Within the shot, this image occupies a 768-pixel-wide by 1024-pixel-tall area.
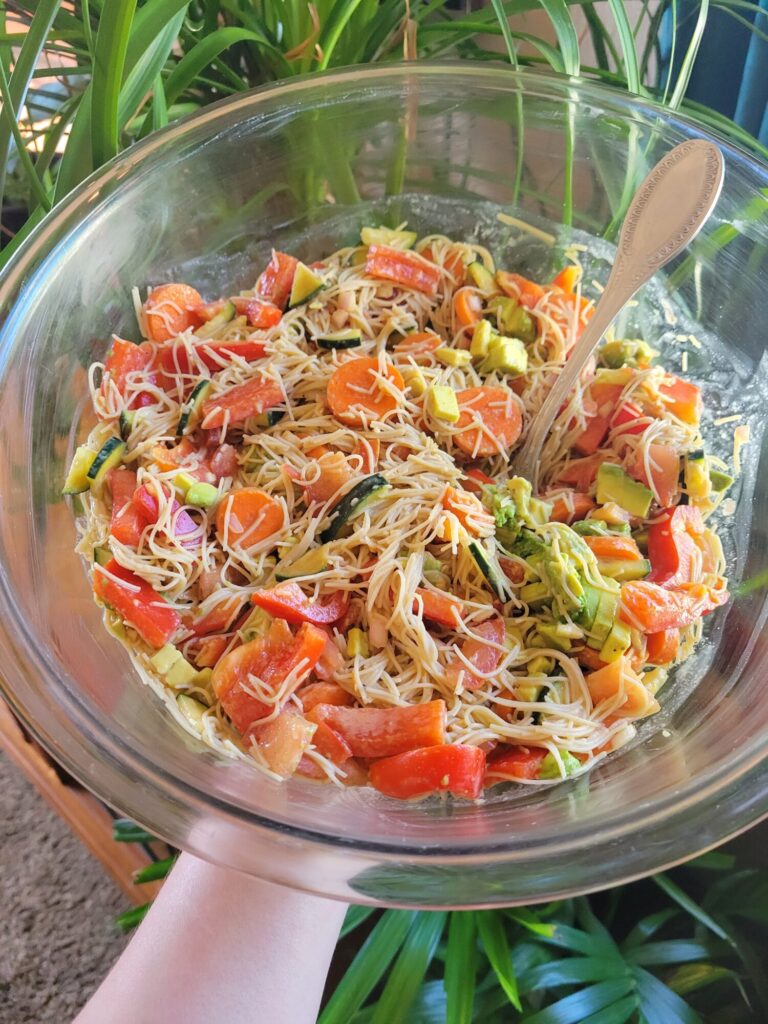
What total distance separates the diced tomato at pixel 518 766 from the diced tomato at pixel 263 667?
24 centimetres

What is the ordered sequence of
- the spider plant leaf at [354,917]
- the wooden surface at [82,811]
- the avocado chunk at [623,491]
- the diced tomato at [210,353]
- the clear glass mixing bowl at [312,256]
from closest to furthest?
the clear glass mixing bowl at [312,256], the avocado chunk at [623,491], the diced tomato at [210,353], the spider plant leaf at [354,917], the wooden surface at [82,811]

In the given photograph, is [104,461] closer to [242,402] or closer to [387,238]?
[242,402]

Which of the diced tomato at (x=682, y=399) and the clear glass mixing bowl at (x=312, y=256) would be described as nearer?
the clear glass mixing bowl at (x=312, y=256)

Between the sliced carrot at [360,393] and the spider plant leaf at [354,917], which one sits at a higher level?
the sliced carrot at [360,393]

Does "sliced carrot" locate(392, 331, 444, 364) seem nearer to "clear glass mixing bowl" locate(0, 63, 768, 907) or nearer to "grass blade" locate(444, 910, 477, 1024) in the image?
"clear glass mixing bowl" locate(0, 63, 768, 907)

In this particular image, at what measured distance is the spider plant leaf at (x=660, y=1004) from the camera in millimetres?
1215

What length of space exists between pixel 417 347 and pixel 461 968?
970mm

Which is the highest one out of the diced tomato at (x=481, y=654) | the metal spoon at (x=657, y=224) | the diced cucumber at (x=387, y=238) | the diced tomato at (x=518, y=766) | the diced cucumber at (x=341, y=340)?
the metal spoon at (x=657, y=224)

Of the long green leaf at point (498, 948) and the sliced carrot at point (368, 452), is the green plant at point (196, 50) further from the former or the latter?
the long green leaf at point (498, 948)

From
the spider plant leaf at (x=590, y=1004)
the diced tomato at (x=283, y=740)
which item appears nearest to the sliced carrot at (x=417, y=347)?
the diced tomato at (x=283, y=740)

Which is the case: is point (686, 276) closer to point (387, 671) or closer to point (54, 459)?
point (387, 671)

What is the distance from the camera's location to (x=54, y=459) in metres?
1.05

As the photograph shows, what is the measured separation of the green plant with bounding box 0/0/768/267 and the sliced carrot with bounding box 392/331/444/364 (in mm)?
326

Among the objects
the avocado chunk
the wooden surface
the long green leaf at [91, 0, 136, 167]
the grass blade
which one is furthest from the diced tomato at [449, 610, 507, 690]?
the wooden surface
